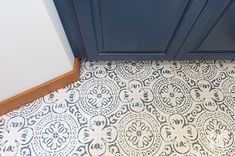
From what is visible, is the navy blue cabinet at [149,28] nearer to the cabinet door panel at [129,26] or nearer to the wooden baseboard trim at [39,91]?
the cabinet door panel at [129,26]

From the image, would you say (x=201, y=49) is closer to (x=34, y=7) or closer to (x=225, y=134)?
(x=225, y=134)

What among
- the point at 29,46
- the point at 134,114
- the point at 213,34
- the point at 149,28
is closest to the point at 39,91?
the point at 29,46

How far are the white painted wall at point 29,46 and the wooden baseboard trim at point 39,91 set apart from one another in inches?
0.8

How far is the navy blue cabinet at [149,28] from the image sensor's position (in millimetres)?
761

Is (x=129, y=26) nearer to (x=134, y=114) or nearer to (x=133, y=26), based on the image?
(x=133, y=26)

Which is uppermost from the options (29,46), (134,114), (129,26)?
(129,26)

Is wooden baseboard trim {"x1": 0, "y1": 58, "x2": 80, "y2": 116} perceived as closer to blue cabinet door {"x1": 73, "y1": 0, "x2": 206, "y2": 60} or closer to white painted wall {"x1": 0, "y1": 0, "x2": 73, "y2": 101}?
white painted wall {"x1": 0, "y1": 0, "x2": 73, "y2": 101}

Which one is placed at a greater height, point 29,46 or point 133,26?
point 133,26

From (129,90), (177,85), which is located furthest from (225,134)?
(129,90)

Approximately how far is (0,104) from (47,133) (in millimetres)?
250

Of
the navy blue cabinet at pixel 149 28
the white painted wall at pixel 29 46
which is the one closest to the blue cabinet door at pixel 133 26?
the navy blue cabinet at pixel 149 28

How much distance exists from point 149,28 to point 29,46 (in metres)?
0.48

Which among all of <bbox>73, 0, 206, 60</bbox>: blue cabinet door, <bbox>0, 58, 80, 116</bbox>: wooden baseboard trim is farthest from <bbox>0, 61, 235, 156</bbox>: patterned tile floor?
<bbox>73, 0, 206, 60</bbox>: blue cabinet door

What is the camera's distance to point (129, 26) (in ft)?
2.82
